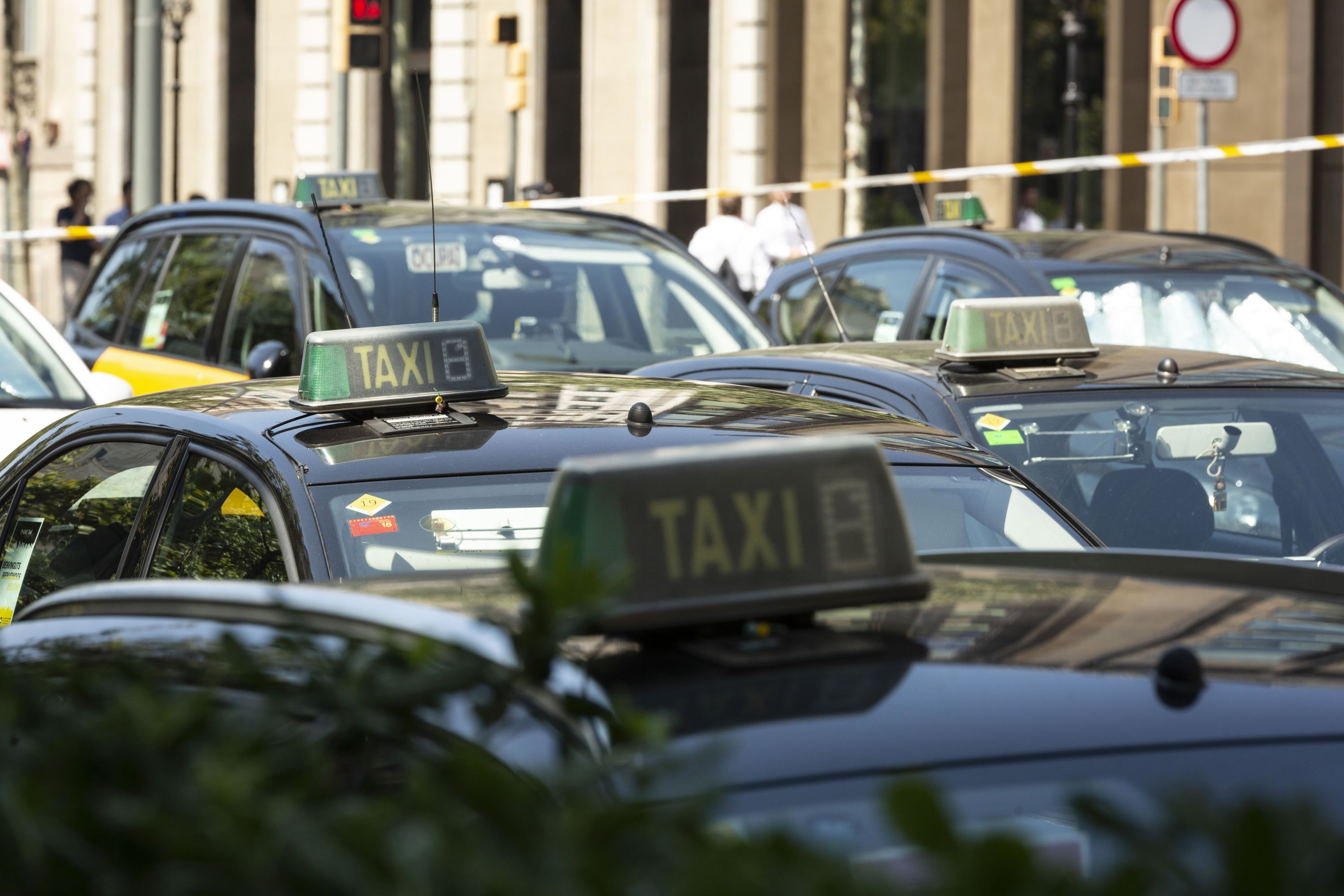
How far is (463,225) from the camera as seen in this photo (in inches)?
311

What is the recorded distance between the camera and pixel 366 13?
48.2ft

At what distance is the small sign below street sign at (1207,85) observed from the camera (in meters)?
12.8

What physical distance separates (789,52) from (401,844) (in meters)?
22.2

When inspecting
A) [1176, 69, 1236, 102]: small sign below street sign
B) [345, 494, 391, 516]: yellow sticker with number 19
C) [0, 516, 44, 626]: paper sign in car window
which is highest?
[1176, 69, 1236, 102]: small sign below street sign

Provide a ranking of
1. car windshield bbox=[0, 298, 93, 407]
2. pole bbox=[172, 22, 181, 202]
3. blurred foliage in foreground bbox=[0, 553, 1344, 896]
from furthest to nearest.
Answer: pole bbox=[172, 22, 181, 202] < car windshield bbox=[0, 298, 93, 407] < blurred foliage in foreground bbox=[0, 553, 1344, 896]

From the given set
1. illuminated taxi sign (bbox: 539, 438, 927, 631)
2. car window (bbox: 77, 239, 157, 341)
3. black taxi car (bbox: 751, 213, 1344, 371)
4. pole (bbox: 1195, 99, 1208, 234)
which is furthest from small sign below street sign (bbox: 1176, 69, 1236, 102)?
illuminated taxi sign (bbox: 539, 438, 927, 631)

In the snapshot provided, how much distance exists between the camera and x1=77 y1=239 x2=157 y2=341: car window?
8.83 m

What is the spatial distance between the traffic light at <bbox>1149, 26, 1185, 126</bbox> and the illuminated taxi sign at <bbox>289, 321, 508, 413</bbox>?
41.7 feet

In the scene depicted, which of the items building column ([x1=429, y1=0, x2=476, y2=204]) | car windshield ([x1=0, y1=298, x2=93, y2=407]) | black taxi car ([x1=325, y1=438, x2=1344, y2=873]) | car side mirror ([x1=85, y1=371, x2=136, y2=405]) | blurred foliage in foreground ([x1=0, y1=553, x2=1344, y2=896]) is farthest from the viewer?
building column ([x1=429, y1=0, x2=476, y2=204])

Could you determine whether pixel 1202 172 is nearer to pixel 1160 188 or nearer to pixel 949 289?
pixel 1160 188

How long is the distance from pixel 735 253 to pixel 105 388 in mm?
8749

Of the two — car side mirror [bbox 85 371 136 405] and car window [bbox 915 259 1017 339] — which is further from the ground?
car window [bbox 915 259 1017 339]

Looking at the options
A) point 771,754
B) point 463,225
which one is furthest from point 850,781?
point 463,225

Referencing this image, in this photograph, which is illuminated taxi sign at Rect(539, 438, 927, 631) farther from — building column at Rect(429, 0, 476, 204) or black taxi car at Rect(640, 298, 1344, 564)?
building column at Rect(429, 0, 476, 204)
